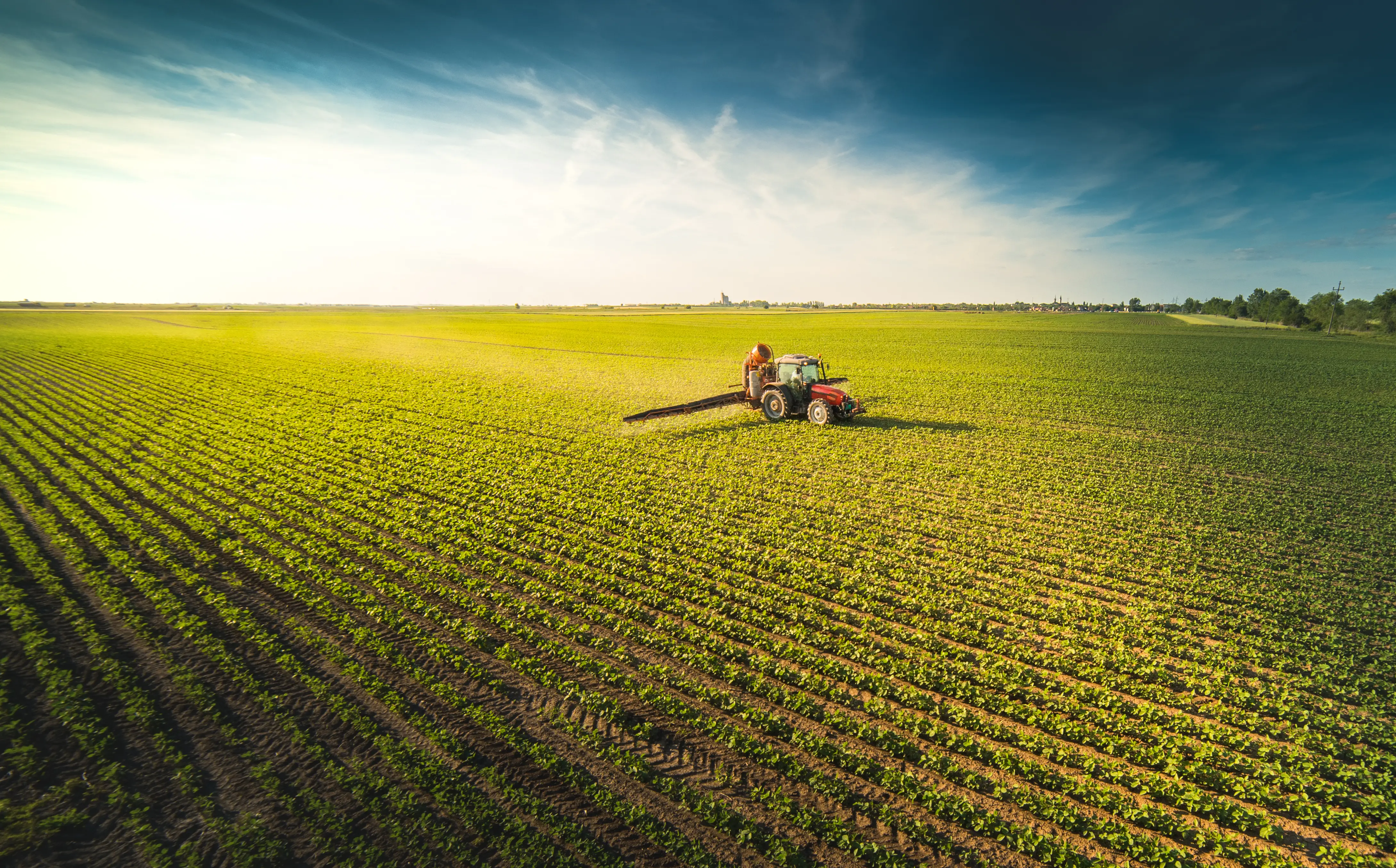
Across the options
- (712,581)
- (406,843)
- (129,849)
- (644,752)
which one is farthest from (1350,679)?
(129,849)

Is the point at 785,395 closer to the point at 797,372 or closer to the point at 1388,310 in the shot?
the point at 797,372

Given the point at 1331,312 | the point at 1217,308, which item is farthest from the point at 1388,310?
the point at 1217,308

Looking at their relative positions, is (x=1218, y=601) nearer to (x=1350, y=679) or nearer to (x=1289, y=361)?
(x=1350, y=679)

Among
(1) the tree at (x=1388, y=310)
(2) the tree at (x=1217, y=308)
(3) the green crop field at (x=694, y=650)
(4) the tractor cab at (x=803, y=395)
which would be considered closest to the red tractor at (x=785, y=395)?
(4) the tractor cab at (x=803, y=395)

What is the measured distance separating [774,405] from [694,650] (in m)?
15.5

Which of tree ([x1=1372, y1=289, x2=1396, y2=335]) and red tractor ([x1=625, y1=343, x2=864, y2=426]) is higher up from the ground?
tree ([x1=1372, y1=289, x2=1396, y2=335])

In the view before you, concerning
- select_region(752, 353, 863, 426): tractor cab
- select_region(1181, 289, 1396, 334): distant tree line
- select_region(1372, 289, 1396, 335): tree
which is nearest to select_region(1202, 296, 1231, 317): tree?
select_region(1181, 289, 1396, 334): distant tree line

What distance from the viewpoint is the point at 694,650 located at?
8.25m

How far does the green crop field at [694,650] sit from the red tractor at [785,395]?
2.08 metres

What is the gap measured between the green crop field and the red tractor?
2079 mm

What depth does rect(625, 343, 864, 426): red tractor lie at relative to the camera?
862 inches

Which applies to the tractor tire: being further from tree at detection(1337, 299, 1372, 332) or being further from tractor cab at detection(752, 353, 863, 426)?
tree at detection(1337, 299, 1372, 332)

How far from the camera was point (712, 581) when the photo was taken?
10258mm

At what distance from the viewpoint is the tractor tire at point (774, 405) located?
73.9ft
